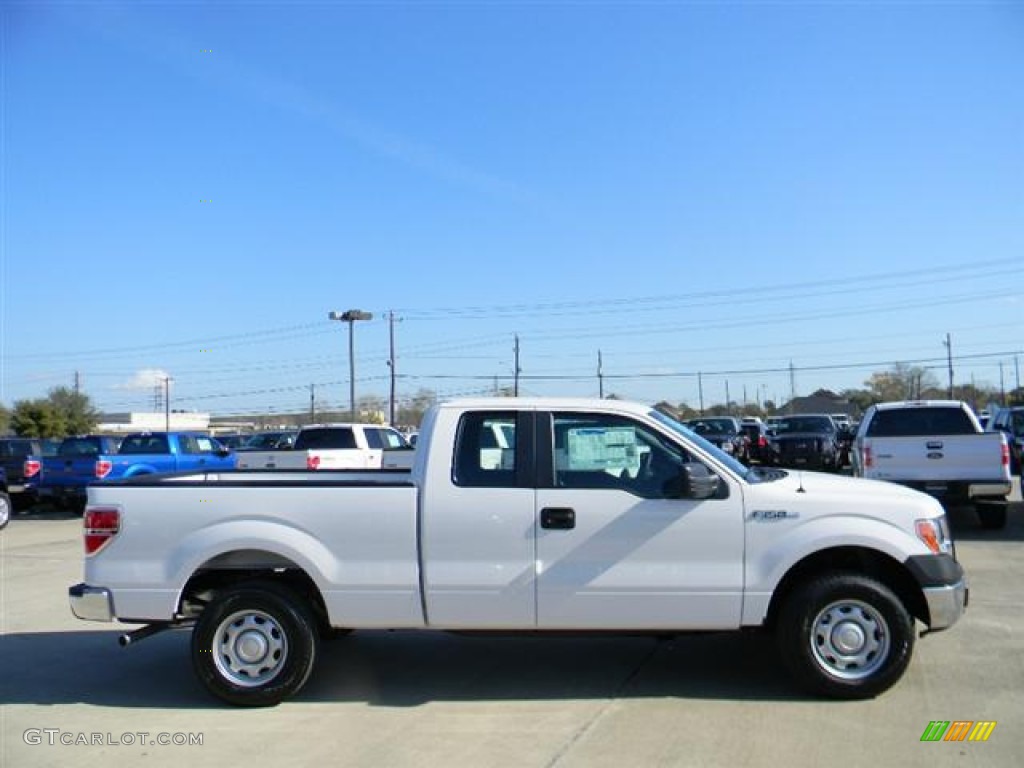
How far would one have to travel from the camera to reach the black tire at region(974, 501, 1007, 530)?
13.4 meters

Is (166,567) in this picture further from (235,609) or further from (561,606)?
(561,606)

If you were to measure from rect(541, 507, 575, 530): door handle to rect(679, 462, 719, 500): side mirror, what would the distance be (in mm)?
720

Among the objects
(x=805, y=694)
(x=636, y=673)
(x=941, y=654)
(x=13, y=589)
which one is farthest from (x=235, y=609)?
(x=13, y=589)

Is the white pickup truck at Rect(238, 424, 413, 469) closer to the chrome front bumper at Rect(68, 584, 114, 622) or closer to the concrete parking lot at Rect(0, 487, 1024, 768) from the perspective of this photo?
the concrete parking lot at Rect(0, 487, 1024, 768)

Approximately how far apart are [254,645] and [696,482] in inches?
121

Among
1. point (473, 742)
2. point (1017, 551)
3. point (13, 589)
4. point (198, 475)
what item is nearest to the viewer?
point (473, 742)

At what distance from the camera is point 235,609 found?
594cm

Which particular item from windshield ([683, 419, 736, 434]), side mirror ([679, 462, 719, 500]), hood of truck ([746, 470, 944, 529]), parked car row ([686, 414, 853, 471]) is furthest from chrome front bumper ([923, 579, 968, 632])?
windshield ([683, 419, 736, 434])

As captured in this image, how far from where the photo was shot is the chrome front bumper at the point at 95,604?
599 cm

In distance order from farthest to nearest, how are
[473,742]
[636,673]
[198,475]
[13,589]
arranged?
[13,589], [198,475], [636,673], [473,742]

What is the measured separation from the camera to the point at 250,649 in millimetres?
5949

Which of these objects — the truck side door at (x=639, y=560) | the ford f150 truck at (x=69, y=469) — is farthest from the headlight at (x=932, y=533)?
the ford f150 truck at (x=69, y=469)

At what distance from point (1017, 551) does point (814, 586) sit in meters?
7.51

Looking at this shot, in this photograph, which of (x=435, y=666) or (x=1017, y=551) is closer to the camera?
(x=435, y=666)
